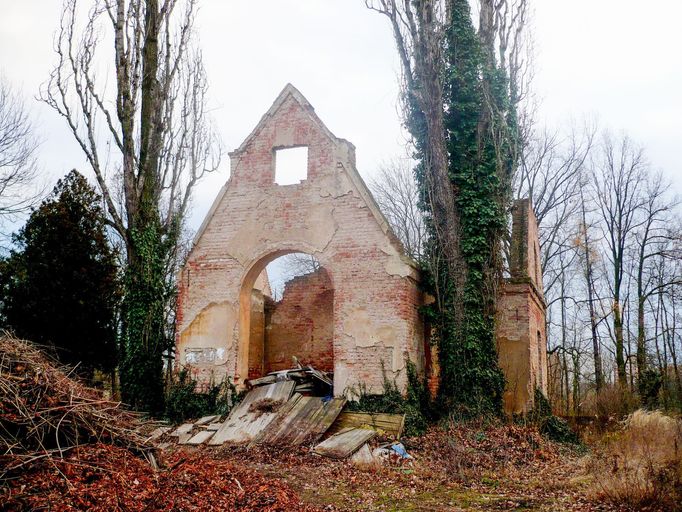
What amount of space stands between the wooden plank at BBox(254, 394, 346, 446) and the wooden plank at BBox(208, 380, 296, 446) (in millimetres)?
249

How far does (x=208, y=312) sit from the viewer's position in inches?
595

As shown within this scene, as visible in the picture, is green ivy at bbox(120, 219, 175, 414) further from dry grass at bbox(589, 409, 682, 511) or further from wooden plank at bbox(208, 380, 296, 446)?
dry grass at bbox(589, 409, 682, 511)

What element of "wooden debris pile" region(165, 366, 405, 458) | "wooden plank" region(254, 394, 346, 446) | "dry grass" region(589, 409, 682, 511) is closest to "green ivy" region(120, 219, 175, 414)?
"wooden debris pile" region(165, 366, 405, 458)

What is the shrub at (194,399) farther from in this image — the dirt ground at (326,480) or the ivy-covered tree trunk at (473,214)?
the ivy-covered tree trunk at (473,214)

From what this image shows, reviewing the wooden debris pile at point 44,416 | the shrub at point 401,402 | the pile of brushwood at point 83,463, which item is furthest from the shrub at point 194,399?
the wooden debris pile at point 44,416

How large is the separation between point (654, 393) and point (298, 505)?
1913cm

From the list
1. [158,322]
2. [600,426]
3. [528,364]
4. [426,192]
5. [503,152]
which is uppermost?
[503,152]

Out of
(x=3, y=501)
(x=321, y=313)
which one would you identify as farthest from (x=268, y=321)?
(x=3, y=501)

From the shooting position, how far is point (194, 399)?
14.7 m

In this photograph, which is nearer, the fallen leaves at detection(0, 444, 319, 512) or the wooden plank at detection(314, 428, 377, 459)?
the fallen leaves at detection(0, 444, 319, 512)

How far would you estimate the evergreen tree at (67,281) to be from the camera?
17.7m

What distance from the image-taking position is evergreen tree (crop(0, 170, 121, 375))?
58.2ft

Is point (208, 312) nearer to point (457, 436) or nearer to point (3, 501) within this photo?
point (457, 436)

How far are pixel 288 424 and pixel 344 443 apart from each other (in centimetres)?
158
